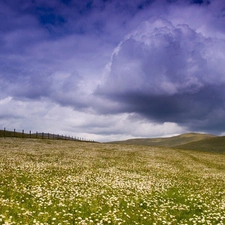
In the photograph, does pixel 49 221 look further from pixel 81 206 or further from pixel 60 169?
pixel 60 169

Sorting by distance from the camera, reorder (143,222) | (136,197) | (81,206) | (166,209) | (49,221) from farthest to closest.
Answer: (136,197), (166,209), (81,206), (143,222), (49,221)

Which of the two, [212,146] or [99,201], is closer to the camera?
[99,201]

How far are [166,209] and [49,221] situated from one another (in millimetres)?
8113

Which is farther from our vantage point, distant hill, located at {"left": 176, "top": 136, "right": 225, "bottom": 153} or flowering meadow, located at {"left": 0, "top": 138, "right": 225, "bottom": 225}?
distant hill, located at {"left": 176, "top": 136, "right": 225, "bottom": 153}

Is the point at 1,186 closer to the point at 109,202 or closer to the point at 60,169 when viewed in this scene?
the point at 109,202

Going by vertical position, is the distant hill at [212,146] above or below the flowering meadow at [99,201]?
above

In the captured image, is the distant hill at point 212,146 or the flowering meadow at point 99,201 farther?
the distant hill at point 212,146

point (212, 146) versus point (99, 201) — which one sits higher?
point (212, 146)

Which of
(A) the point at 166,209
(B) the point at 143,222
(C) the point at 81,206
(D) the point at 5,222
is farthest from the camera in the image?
(A) the point at 166,209

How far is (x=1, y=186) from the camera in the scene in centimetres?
1833

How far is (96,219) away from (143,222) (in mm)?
2760

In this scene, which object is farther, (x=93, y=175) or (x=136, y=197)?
(x=93, y=175)

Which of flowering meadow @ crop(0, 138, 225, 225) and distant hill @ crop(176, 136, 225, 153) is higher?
distant hill @ crop(176, 136, 225, 153)

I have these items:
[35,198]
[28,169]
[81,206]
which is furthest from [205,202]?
[28,169]
